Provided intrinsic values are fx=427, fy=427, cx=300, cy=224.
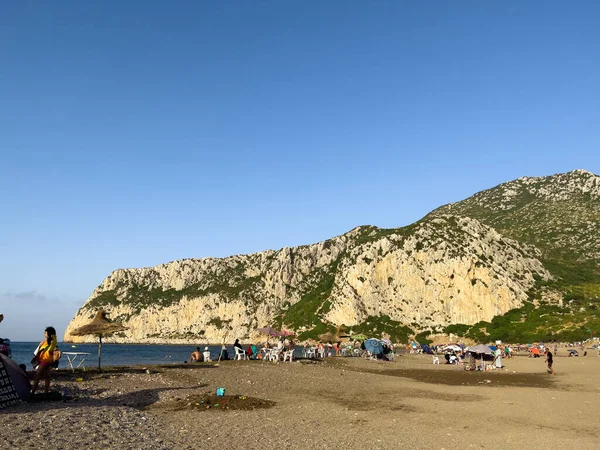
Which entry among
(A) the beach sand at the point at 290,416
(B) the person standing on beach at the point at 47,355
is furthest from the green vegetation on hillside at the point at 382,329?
(B) the person standing on beach at the point at 47,355

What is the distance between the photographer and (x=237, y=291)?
147250 millimetres

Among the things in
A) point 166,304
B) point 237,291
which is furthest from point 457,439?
point 166,304

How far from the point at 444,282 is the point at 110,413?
99.4m

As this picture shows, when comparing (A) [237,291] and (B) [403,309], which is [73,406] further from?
(A) [237,291]

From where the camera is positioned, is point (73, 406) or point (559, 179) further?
point (559, 179)

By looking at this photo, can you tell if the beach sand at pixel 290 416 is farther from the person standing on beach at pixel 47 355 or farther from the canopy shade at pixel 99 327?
the canopy shade at pixel 99 327

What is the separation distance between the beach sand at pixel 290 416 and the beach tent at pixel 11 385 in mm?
506

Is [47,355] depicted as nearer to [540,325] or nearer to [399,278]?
[540,325]

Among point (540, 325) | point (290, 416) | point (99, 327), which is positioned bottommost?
point (540, 325)

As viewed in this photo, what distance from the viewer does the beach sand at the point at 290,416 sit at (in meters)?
10.1

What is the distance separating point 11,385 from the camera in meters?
12.9

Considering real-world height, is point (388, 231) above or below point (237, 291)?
above

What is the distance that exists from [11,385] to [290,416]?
8600mm

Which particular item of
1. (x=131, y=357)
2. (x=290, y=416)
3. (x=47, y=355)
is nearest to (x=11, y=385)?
(x=47, y=355)
